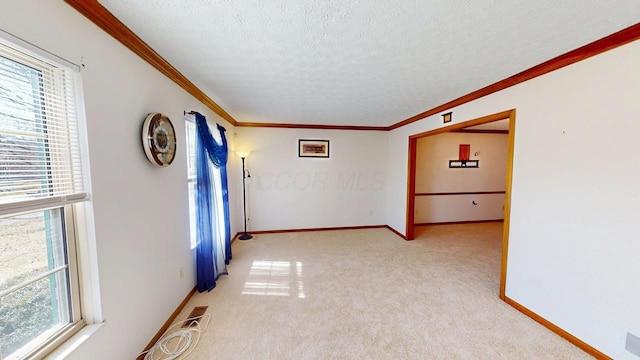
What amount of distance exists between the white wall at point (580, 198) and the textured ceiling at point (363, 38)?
0.32 meters

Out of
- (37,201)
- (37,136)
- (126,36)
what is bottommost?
(37,201)

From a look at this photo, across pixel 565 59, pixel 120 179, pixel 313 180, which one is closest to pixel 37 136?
pixel 120 179

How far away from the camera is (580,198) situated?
1735mm

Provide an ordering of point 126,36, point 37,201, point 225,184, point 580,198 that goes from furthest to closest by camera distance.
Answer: point 225,184 → point 580,198 → point 126,36 → point 37,201

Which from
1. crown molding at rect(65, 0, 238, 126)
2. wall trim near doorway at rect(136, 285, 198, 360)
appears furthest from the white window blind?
wall trim near doorway at rect(136, 285, 198, 360)

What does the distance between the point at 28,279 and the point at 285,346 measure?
5.10ft

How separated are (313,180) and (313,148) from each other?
0.68 metres

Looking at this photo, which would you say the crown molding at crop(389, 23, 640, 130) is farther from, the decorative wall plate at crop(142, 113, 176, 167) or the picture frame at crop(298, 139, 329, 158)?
the decorative wall plate at crop(142, 113, 176, 167)

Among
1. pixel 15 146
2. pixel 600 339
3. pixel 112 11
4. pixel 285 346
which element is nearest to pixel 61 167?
pixel 15 146

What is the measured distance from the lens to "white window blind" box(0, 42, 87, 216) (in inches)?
35.4

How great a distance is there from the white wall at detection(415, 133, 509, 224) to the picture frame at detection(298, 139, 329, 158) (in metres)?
2.12

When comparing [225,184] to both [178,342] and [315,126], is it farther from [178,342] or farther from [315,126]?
[315,126]

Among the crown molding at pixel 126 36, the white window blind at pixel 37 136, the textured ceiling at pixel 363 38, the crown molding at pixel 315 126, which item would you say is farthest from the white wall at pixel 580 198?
the white window blind at pixel 37 136

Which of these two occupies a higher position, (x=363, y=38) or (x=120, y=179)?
(x=363, y=38)
